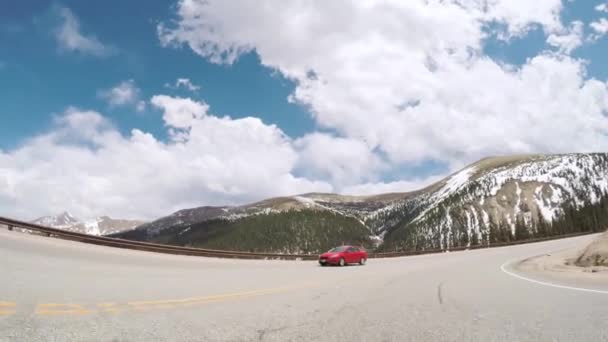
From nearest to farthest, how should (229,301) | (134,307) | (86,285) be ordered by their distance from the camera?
(134,307) < (229,301) < (86,285)

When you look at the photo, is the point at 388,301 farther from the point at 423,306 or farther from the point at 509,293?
the point at 509,293

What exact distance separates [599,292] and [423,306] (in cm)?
514

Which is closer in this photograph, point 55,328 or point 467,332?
point 55,328

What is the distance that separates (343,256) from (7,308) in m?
24.5

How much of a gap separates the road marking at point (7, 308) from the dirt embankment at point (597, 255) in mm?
23631

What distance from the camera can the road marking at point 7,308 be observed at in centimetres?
589

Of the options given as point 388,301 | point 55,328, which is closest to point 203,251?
point 388,301

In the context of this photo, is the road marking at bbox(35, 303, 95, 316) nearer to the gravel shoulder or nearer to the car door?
the gravel shoulder

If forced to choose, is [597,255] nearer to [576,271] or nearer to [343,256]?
[576,271]

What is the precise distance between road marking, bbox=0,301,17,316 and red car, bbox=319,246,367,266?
74.8 feet

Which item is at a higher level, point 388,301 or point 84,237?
point 84,237

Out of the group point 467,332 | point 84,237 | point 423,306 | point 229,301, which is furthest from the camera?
point 84,237

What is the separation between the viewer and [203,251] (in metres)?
28.2

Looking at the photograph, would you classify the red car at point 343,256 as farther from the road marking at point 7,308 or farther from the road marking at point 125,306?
the road marking at point 7,308
